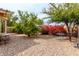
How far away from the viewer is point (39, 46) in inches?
744

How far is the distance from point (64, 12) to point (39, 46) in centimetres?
71

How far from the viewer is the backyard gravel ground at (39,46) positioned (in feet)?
61.7

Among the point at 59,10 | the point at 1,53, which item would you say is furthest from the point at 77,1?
the point at 1,53

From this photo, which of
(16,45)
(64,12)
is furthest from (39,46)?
Answer: (64,12)

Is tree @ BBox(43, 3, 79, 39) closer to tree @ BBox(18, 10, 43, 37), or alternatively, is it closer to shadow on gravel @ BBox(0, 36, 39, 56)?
tree @ BBox(18, 10, 43, 37)

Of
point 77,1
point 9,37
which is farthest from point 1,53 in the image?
point 77,1

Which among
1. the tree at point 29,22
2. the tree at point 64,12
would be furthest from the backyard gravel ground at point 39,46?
the tree at point 64,12

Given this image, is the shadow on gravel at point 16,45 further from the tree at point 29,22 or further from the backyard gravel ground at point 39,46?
the tree at point 29,22

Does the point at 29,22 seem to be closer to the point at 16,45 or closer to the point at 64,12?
the point at 16,45

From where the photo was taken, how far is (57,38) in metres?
18.9

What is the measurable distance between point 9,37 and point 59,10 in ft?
3.14

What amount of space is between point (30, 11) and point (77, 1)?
0.81 m

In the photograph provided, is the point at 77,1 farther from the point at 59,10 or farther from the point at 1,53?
the point at 1,53

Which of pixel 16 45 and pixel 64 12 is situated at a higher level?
pixel 64 12
